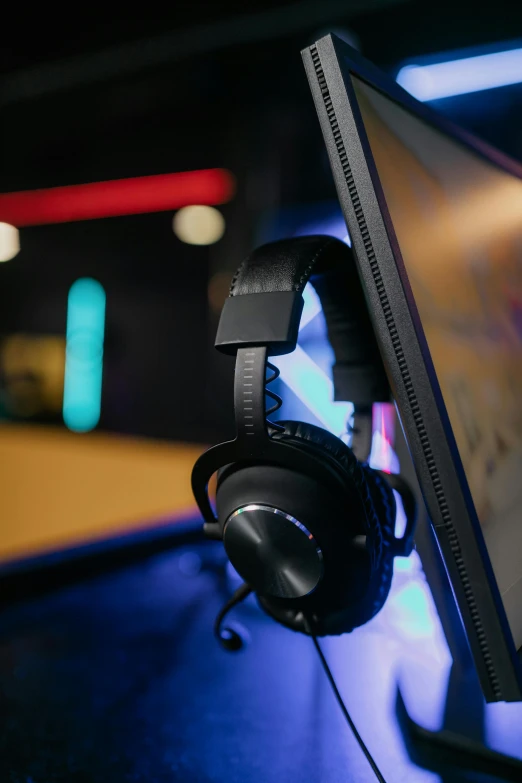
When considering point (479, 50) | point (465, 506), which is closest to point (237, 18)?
point (479, 50)

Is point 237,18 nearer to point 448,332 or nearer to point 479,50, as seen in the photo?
point 479,50

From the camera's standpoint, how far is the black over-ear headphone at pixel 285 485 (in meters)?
0.38

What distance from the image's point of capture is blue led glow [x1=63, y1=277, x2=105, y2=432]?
331 cm

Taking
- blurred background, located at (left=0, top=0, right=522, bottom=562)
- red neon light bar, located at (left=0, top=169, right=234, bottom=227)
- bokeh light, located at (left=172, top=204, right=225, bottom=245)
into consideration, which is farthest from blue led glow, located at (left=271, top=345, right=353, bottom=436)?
bokeh light, located at (left=172, top=204, right=225, bottom=245)

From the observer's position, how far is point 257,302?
1.28 feet

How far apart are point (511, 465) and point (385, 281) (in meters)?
0.20

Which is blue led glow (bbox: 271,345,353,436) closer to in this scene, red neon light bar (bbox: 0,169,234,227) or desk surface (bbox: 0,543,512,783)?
desk surface (bbox: 0,543,512,783)

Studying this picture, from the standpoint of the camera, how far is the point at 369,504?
0.40 metres

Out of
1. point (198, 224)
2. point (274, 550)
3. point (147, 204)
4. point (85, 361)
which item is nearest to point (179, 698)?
point (274, 550)

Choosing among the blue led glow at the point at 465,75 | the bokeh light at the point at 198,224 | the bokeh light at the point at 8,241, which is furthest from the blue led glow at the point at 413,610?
the bokeh light at the point at 8,241

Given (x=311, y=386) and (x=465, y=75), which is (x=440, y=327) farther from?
(x=465, y=75)

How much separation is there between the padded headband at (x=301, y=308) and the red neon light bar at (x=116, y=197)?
88.9 inches

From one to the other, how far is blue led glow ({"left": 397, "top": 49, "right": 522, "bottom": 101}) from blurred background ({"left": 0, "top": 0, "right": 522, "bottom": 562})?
0.05ft

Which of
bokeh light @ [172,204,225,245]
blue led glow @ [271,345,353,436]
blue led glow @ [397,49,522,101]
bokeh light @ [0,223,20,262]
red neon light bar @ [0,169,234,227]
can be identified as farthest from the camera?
bokeh light @ [0,223,20,262]
